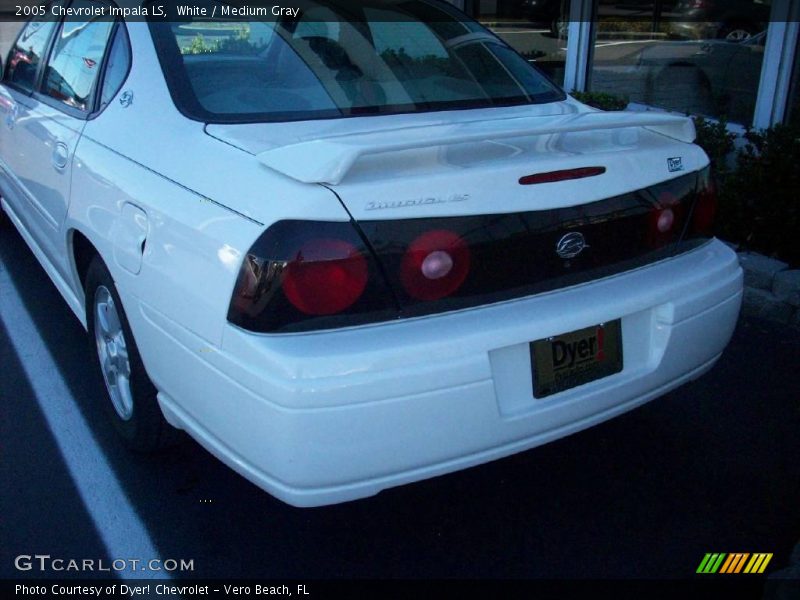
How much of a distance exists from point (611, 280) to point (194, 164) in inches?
49.5

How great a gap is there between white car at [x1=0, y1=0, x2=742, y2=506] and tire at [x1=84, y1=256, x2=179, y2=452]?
0.04 ft

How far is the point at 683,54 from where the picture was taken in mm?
6496


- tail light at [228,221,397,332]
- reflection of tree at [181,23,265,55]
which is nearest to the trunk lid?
tail light at [228,221,397,332]

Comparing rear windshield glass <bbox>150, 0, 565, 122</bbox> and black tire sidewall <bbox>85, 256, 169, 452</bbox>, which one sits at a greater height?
rear windshield glass <bbox>150, 0, 565, 122</bbox>

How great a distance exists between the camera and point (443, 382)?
6.43 ft

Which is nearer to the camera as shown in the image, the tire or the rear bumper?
the rear bumper

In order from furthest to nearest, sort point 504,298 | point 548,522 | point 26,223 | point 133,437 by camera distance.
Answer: point 26,223 < point 133,437 < point 548,522 < point 504,298

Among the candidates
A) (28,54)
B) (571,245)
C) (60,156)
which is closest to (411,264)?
(571,245)

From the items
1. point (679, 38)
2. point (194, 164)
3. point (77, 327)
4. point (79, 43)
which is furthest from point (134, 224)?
point (679, 38)

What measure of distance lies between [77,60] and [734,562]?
3.10 meters

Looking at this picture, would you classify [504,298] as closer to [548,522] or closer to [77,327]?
[548,522]

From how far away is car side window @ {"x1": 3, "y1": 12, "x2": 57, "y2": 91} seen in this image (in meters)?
3.86

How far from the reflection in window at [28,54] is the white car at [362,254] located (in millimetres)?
1052

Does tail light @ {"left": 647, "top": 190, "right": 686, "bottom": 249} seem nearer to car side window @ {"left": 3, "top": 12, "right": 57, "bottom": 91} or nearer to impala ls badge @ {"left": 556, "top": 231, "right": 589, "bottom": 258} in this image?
impala ls badge @ {"left": 556, "top": 231, "right": 589, "bottom": 258}
